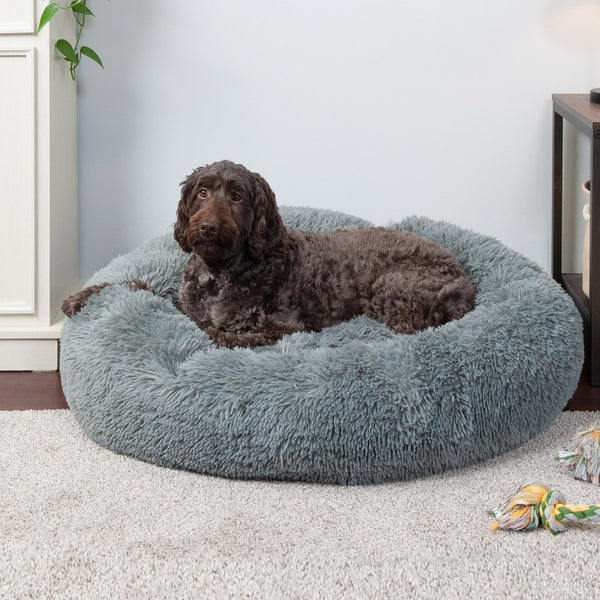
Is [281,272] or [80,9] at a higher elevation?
[80,9]

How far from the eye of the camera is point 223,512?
192 cm

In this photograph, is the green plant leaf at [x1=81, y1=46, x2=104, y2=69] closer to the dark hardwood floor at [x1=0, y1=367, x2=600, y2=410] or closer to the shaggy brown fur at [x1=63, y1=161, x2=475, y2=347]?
the shaggy brown fur at [x1=63, y1=161, x2=475, y2=347]

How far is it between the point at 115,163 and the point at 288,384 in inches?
74.2

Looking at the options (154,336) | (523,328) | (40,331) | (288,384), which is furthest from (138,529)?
(40,331)

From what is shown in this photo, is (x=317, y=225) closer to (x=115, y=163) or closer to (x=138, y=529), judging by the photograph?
(x=115, y=163)

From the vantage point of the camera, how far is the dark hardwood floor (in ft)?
8.89

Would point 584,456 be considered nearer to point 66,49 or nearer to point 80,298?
point 80,298

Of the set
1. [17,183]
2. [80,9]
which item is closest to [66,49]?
[80,9]

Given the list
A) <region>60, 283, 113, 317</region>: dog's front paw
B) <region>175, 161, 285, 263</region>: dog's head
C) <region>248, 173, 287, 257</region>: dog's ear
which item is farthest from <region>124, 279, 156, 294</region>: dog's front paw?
<region>248, 173, 287, 257</region>: dog's ear

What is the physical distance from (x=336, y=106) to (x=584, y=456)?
2000 millimetres

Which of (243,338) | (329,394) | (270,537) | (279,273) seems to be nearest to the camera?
(270,537)

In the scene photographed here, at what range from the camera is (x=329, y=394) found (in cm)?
206

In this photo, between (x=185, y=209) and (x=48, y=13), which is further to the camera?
(x=48, y=13)

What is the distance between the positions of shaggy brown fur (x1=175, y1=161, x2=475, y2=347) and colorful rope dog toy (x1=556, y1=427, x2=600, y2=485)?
64cm
